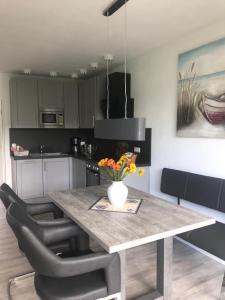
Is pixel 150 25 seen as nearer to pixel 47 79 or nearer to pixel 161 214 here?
pixel 161 214

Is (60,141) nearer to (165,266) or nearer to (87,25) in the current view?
(87,25)

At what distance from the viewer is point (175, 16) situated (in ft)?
7.74

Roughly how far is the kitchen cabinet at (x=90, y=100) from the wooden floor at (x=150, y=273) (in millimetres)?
2344

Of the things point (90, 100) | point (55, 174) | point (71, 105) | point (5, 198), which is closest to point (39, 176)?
point (55, 174)

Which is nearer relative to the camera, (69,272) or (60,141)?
(69,272)

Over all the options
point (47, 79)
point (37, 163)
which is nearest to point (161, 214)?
point (37, 163)

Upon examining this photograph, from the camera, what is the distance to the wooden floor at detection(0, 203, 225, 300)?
6.75 ft

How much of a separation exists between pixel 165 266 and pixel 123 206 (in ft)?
1.82

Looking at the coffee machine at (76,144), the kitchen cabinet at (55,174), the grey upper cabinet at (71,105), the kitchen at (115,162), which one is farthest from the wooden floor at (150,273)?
the grey upper cabinet at (71,105)

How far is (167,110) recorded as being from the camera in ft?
10.5

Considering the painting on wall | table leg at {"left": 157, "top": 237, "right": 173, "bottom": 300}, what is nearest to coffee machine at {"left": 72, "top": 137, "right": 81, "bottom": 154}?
the painting on wall

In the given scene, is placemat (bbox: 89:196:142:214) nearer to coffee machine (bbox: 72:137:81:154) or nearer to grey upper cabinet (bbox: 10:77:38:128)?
grey upper cabinet (bbox: 10:77:38:128)

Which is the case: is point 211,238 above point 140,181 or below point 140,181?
below

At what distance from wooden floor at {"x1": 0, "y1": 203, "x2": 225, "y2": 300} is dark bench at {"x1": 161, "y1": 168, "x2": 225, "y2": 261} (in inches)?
13.6
